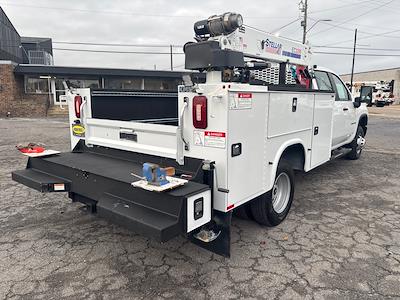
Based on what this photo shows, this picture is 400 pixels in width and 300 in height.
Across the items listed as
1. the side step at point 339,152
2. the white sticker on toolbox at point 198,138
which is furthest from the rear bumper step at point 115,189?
the side step at point 339,152

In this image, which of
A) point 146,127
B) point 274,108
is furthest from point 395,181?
point 146,127

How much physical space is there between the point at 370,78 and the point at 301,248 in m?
59.4

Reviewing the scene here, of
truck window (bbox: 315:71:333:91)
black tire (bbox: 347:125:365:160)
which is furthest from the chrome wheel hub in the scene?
black tire (bbox: 347:125:365:160)

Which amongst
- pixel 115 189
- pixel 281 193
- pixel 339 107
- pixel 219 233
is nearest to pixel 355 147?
pixel 339 107

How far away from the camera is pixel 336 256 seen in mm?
3307

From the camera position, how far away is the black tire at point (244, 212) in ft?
12.3

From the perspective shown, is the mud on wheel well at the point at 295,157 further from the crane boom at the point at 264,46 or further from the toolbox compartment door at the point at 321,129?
the crane boom at the point at 264,46

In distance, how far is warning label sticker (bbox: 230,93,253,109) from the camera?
108 inches

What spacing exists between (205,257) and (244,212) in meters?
0.88

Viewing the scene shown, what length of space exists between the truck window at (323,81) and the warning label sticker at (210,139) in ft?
11.0

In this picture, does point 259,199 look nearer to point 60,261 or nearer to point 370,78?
point 60,261

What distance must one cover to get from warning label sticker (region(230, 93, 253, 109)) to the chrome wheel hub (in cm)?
136

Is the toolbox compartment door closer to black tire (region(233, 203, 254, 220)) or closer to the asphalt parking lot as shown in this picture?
the asphalt parking lot

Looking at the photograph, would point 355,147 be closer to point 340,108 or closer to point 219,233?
point 340,108
